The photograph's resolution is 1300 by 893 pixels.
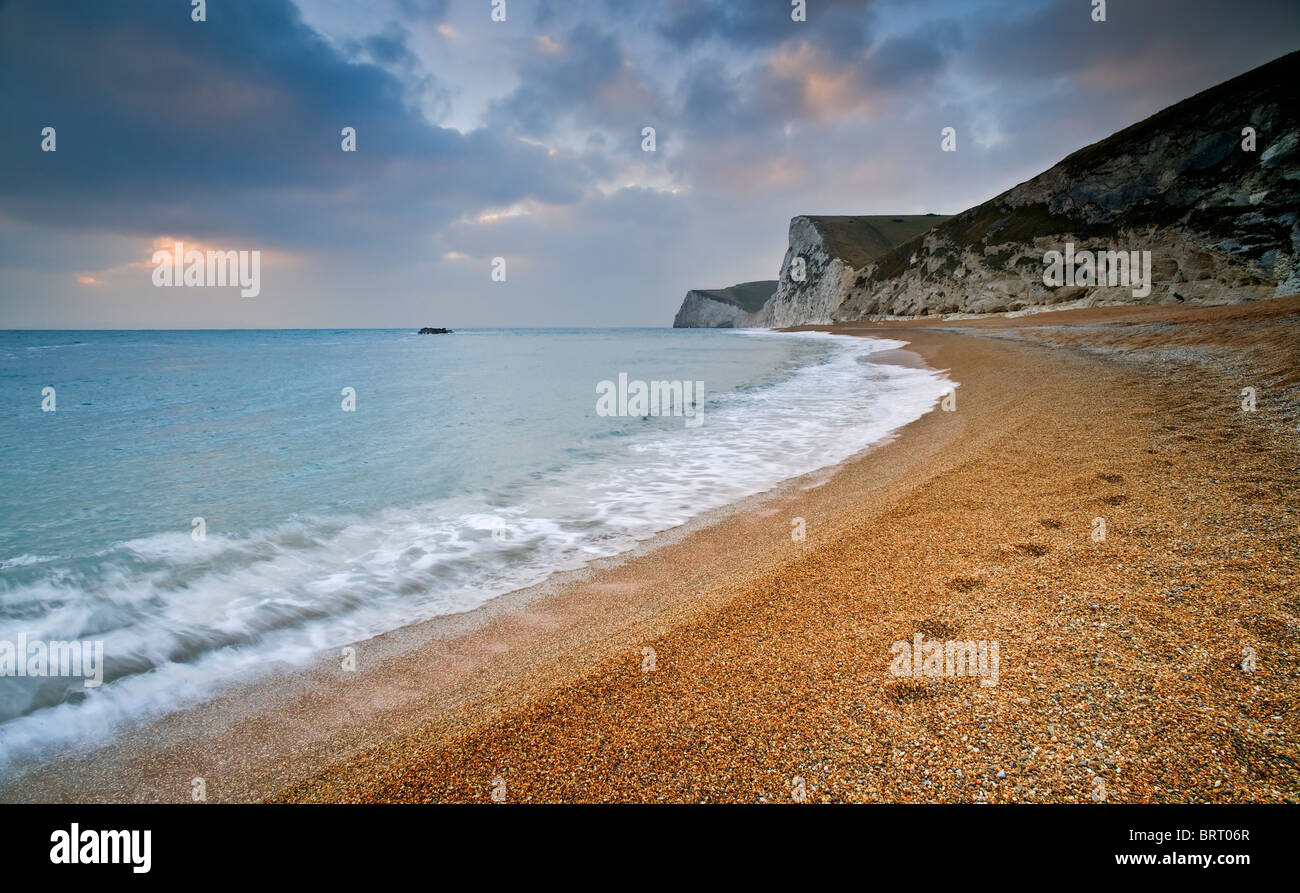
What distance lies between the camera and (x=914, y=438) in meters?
11.2

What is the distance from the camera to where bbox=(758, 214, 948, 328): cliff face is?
332 feet

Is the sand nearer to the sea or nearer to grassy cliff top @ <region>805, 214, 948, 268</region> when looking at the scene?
the sea

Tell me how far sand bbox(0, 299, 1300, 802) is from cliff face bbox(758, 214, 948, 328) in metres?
99.6

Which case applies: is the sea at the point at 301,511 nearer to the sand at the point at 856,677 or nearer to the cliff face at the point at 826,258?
the sand at the point at 856,677

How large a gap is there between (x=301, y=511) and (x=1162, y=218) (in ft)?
223

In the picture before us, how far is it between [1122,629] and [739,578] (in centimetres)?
281

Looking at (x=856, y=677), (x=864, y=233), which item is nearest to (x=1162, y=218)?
(x=856, y=677)

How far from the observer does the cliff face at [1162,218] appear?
3878cm

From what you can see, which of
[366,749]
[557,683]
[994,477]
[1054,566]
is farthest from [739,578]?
[994,477]

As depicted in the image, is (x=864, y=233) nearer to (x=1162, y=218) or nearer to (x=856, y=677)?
(x=1162, y=218)

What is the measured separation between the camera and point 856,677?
3168 millimetres

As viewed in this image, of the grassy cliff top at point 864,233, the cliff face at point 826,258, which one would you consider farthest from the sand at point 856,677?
the grassy cliff top at point 864,233

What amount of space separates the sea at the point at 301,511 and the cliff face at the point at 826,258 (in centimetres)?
9087
